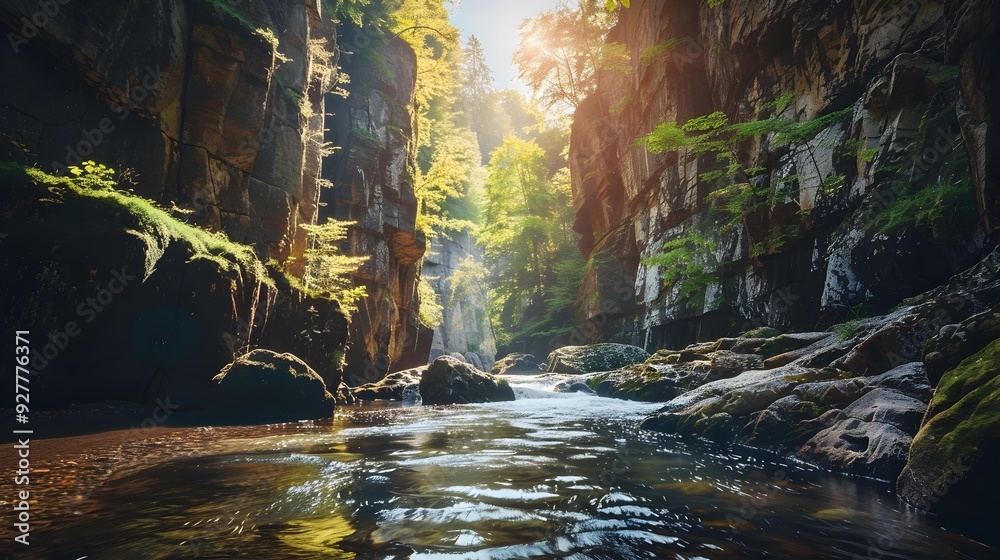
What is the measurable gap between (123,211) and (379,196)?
13.2 metres

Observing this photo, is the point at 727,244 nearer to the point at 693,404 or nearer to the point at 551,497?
the point at 693,404

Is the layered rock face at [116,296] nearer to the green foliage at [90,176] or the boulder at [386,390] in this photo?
the green foliage at [90,176]

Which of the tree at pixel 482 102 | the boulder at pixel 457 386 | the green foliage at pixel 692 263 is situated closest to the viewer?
the boulder at pixel 457 386

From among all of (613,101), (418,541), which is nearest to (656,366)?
(418,541)

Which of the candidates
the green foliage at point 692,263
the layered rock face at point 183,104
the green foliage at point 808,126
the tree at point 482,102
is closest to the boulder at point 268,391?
the layered rock face at point 183,104

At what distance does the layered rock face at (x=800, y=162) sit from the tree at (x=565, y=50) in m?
1.82

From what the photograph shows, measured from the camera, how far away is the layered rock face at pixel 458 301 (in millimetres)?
45188

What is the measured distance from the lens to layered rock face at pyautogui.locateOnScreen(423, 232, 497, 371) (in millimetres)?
45188

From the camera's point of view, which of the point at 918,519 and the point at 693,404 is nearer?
the point at 918,519

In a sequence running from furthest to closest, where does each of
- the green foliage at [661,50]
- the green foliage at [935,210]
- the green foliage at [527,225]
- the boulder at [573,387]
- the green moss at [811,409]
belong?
the green foliage at [527,225], the green foliage at [661,50], the boulder at [573,387], the green foliage at [935,210], the green moss at [811,409]

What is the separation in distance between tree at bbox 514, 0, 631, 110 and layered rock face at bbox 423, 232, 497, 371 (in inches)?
667

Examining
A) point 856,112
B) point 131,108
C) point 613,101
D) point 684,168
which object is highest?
point 613,101

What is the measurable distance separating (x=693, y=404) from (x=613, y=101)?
84.7 feet

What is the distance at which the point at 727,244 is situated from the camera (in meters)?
19.1
